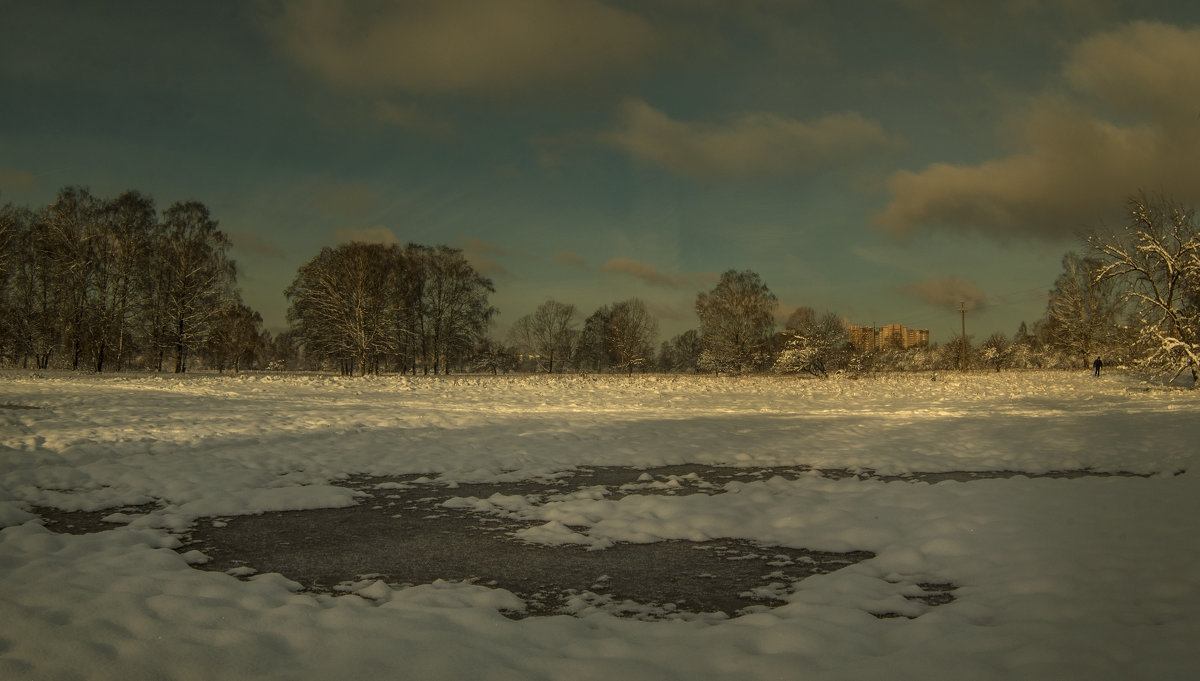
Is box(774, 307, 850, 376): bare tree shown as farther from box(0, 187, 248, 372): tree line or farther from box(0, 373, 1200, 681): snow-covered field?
box(0, 187, 248, 372): tree line

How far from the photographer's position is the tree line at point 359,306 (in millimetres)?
25859

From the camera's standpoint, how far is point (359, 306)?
39781mm

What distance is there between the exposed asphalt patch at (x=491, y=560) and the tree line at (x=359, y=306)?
965 inches

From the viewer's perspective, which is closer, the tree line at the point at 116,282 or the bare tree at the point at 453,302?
the tree line at the point at 116,282

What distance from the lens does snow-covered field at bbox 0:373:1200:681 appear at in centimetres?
323

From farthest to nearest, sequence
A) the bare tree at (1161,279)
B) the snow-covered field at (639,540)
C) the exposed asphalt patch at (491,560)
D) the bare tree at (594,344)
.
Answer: the bare tree at (594,344) < the bare tree at (1161,279) < the exposed asphalt patch at (491,560) < the snow-covered field at (639,540)

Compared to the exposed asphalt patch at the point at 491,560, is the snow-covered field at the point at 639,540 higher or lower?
higher

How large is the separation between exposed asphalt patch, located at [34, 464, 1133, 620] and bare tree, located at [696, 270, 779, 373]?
4457cm

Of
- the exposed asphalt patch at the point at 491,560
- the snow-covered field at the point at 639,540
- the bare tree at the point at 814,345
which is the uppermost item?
the bare tree at the point at 814,345

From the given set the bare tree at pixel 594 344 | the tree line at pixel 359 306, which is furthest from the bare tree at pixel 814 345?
the bare tree at pixel 594 344

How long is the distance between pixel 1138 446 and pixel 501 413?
12.9 metres

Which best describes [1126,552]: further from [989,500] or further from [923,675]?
[923,675]

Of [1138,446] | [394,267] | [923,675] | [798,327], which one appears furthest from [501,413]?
[394,267]

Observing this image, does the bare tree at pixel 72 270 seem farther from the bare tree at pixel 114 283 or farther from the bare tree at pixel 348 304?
the bare tree at pixel 348 304
